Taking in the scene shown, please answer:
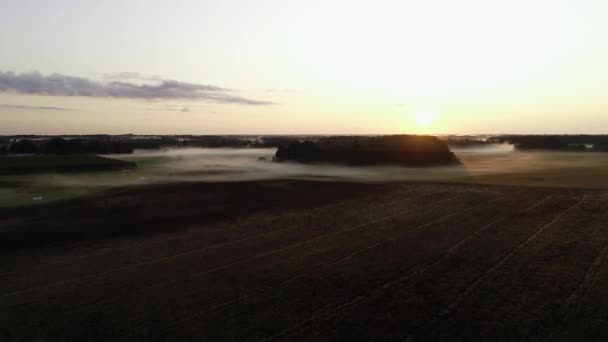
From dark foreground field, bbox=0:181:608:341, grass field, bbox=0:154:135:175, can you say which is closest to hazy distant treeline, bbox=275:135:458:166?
grass field, bbox=0:154:135:175

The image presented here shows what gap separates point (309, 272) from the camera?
47.2ft

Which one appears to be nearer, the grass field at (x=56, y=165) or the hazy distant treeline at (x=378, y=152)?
the grass field at (x=56, y=165)

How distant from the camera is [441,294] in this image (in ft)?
40.3

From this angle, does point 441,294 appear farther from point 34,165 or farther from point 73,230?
point 34,165

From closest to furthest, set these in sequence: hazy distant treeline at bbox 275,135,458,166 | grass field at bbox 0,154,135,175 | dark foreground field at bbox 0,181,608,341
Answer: dark foreground field at bbox 0,181,608,341 < grass field at bbox 0,154,135,175 < hazy distant treeline at bbox 275,135,458,166

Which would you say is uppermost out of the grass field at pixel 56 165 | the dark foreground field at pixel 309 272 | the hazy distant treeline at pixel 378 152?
the hazy distant treeline at pixel 378 152

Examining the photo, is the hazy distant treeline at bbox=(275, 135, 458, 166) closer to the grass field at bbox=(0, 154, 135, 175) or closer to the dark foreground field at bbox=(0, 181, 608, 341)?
the grass field at bbox=(0, 154, 135, 175)

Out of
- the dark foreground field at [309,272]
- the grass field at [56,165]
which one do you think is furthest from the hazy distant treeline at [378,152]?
the dark foreground field at [309,272]

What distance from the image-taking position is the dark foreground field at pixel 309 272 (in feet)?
34.3

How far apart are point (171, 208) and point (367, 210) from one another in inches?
464

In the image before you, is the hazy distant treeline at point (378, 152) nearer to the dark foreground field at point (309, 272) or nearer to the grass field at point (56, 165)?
the grass field at point (56, 165)

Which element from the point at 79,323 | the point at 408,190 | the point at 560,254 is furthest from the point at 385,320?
the point at 408,190

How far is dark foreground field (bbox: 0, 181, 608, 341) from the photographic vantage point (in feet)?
34.3

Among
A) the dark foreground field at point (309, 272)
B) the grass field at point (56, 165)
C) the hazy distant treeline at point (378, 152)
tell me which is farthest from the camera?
the hazy distant treeline at point (378, 152)
